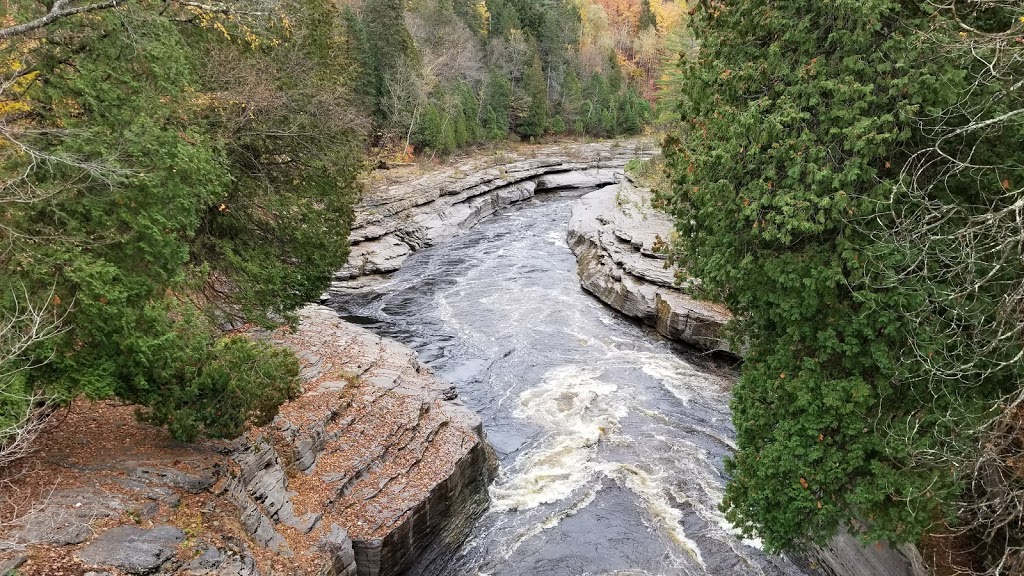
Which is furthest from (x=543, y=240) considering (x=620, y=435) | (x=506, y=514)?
(x=506, y=514)

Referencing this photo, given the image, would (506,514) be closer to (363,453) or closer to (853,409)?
(363,453)

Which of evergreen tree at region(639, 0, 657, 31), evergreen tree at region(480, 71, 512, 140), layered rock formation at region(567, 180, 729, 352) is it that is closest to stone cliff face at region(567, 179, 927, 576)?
layered rock formation at region(567, 180, 729, 352)

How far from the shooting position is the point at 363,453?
13.1 m

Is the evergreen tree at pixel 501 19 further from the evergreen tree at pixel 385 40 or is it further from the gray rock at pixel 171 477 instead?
the gray rock at pixel 171 477

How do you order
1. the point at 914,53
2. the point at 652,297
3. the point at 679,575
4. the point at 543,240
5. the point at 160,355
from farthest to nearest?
the point at 543,240, the point at 652,297, the point at 679,575, the point at 160,355, the point at 914,53

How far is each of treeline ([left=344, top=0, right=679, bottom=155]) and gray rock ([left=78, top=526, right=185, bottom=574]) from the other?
36747 millimetres

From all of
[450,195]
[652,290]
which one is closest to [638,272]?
[652,290]

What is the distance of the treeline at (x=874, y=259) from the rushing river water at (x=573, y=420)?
11.1 feet

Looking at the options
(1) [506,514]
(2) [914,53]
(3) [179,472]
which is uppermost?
(2) [914,53]

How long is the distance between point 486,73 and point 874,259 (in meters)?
59.9

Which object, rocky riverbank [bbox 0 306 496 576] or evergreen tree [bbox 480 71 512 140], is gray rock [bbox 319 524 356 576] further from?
evergreen tree [bbox 480 71 512 140]

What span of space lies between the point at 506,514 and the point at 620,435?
4421mm

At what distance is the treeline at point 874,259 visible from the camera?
7.78 meters

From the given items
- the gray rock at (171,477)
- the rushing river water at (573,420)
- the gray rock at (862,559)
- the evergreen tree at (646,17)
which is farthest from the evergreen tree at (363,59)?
the evergreen tree at (646,17)
